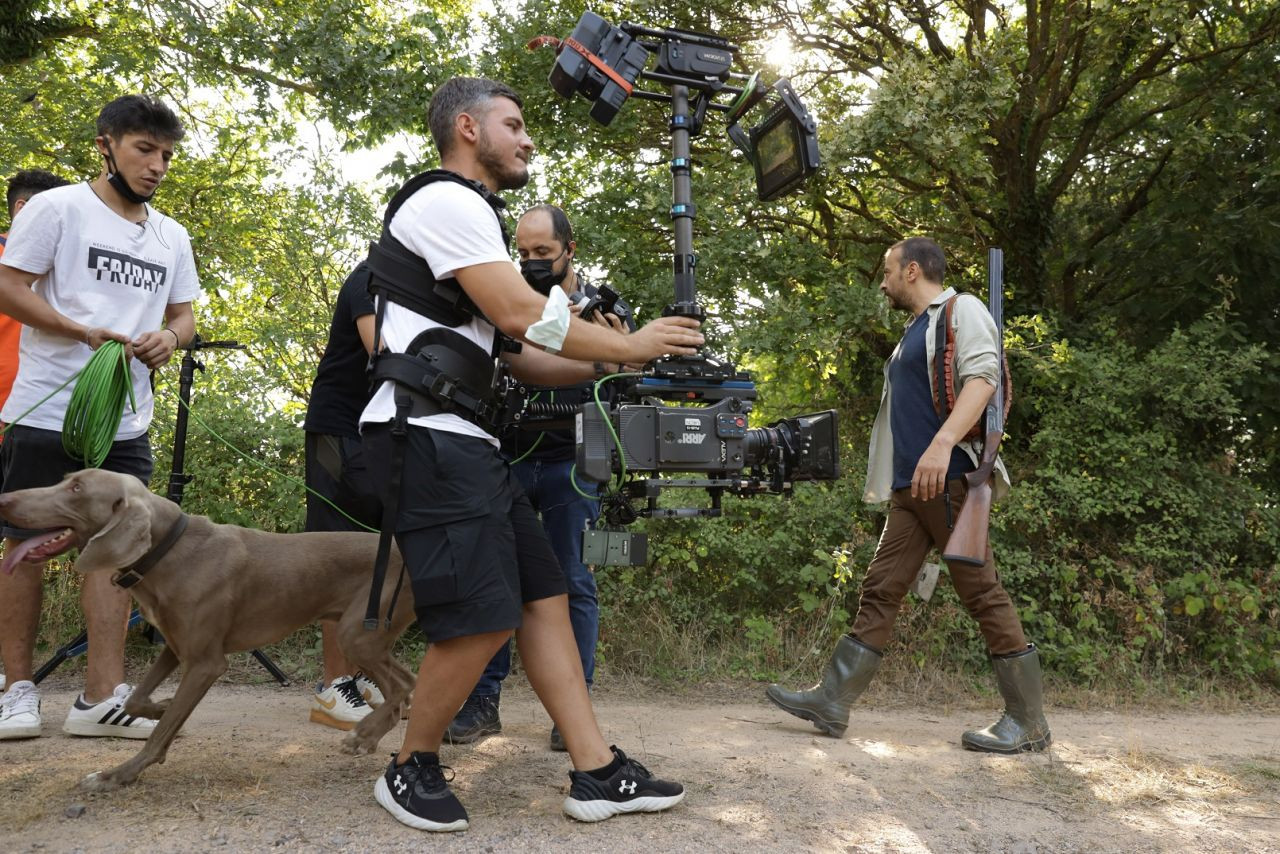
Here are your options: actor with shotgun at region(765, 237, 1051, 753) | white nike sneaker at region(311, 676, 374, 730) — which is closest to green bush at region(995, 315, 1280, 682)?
actor with shotgun at region(765, 237, 1051, 753)

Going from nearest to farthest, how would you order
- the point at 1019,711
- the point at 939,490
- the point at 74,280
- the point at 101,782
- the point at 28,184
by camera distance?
the point at 101,782 → the point at 74,280 → the point at 939,490 → the point at 1019,711 → the point at 28,184

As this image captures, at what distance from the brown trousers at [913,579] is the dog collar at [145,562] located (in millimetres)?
2985

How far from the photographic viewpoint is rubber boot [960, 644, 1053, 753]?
4625 millimetres

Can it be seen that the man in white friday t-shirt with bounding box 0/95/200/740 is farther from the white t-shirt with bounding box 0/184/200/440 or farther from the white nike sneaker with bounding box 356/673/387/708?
the white nike sneaker with bounding box 356/673/387/708

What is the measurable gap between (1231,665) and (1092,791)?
3491 millimetres

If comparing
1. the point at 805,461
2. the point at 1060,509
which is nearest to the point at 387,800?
the point at 805,461

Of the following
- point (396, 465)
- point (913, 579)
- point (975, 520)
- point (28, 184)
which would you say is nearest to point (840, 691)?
point (913, 579)

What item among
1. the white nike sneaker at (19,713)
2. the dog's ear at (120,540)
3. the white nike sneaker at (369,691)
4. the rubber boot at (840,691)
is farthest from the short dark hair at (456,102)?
the rubber boot at (840,691)

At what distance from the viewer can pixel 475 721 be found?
4441mm

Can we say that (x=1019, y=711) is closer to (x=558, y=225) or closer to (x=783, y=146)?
(x=783, y=146)

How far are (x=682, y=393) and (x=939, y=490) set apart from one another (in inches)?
61.8

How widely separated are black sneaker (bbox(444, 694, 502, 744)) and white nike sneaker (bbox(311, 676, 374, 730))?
0.45m

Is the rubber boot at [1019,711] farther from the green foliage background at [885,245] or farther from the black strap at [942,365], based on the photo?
the green foliage background at [885,245]

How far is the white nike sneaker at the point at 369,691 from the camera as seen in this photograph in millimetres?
4559
